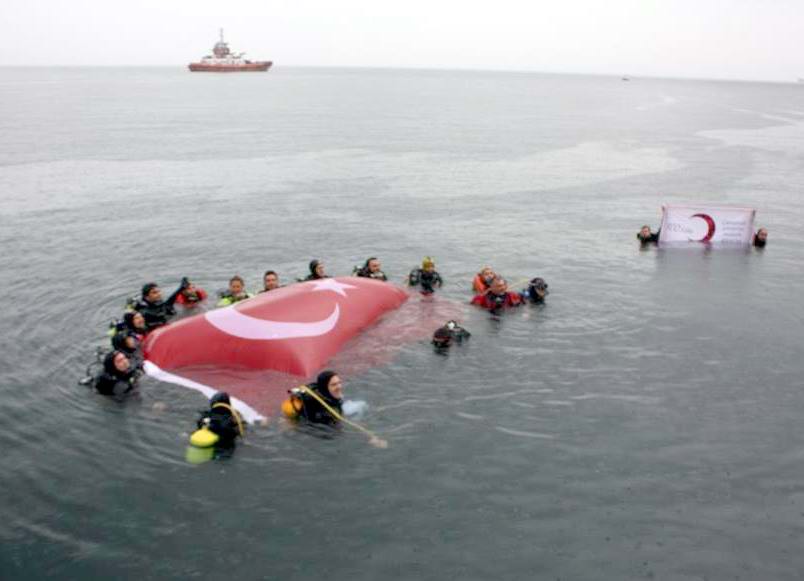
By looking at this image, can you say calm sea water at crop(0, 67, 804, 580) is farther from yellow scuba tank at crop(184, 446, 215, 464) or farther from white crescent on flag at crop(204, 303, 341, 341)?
white crescent on flag at crop(204, 303, 341, 341)

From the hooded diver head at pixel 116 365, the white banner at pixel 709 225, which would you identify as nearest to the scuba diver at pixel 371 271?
the hooded diver head at pixel 116 365

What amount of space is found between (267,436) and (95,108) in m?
119

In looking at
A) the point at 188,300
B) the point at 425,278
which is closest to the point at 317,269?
the point at 425,278

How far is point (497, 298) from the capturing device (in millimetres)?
22500

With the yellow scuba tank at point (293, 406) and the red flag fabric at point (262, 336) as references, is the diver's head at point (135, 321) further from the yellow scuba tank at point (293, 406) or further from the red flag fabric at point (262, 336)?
the yellow scuba tank at point (293, 406)

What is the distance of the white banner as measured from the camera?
31328 millimetres

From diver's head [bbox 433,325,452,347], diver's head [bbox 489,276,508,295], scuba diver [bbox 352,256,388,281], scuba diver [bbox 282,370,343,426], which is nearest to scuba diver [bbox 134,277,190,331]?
scuba diver [bbox 352,256,388,281]

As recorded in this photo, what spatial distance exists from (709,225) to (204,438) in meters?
27.2

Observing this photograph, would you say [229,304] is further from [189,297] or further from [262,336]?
[262,336]

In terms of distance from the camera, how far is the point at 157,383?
16.5 meters

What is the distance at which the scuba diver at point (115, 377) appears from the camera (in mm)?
15797

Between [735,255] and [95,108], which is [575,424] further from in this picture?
[95,108]

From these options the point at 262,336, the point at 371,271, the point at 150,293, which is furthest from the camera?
the point at 371,271

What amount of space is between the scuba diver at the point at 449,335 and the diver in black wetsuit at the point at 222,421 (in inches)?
275
